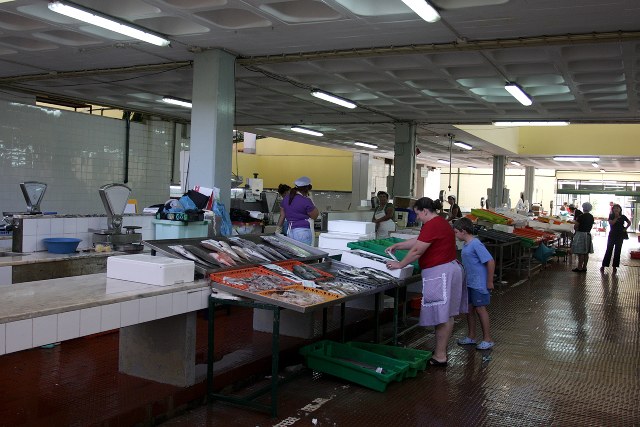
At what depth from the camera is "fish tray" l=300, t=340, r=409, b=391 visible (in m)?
5.08

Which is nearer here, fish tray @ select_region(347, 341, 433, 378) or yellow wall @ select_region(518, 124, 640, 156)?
fish tray @ select_region(347, 341, 433, 378)

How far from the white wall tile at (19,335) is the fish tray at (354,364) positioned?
2.74 m

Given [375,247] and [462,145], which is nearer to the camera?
[375,247]

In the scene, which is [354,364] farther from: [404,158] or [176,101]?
[404,158]

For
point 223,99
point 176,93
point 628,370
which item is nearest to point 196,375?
point 628,370

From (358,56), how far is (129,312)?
5.72 metres

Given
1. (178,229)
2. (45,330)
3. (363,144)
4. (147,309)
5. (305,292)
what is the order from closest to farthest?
(45,330), (147,309), (305,292), (178,229), (363,144)

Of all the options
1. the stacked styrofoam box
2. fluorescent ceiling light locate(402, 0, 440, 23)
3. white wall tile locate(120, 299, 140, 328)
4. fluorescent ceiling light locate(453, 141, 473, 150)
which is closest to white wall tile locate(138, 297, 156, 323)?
white wall tile locate(120, 299, 140, 328)

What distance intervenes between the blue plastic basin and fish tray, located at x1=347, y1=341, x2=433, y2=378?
3269 millimetres

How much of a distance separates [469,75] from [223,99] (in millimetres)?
4034

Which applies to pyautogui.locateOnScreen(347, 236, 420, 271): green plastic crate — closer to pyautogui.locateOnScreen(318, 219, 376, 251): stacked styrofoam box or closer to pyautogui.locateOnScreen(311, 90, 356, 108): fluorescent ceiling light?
pyautogui.locateOnScreen(318, 219, 376, 251): stacked styrofoam box

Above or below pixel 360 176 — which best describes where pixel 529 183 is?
above

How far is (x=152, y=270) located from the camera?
4352 millimetres

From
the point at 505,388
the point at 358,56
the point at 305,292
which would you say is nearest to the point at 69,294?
the point at 305,292
